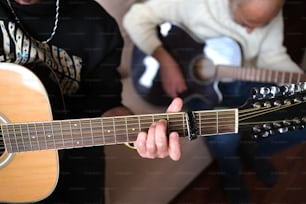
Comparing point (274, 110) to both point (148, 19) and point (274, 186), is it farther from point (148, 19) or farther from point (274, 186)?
point (274, 186)

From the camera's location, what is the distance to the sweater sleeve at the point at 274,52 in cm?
104

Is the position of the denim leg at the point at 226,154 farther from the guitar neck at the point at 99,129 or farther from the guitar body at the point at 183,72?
the guitar neck at the point at 99,129

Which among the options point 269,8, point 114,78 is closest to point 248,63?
point 269,8

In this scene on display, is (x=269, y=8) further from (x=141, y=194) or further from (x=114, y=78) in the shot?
(x=141, y=194)

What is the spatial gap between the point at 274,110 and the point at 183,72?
1.26 feet

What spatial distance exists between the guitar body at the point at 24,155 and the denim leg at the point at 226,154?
1.61ft

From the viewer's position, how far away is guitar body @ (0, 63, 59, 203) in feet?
2.44

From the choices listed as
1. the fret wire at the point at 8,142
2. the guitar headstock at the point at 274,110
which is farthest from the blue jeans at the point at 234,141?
the fret wire at the point at 8,142

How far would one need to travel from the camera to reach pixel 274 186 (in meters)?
1.21

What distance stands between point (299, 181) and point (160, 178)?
0.38m

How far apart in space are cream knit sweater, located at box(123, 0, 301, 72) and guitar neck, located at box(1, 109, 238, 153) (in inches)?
13.2

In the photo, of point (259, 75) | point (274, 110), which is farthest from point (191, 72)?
point (274, 110)

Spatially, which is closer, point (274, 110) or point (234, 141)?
point (274, 110)

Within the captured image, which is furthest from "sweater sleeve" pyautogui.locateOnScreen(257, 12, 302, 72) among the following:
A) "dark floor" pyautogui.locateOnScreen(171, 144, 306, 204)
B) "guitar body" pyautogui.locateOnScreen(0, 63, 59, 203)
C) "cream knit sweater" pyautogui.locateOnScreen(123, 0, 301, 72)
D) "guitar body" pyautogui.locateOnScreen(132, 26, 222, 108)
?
"guitar body" pyautogui.locateOnScreen(0, 63, 59, 203)
